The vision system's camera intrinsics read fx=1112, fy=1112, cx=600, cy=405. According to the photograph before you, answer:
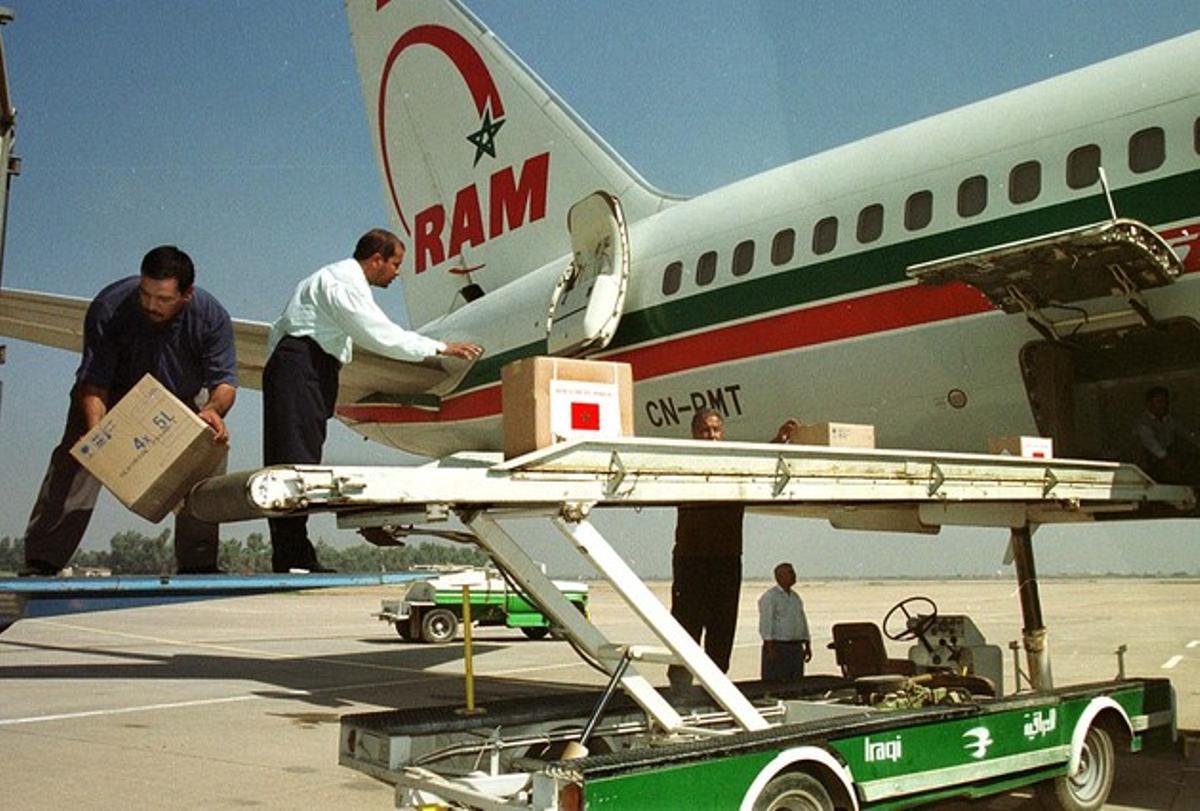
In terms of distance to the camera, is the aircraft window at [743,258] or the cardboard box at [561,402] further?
the aircraft window at [743,258]

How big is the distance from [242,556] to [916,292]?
5.48m

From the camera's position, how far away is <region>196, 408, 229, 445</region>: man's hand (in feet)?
15.3

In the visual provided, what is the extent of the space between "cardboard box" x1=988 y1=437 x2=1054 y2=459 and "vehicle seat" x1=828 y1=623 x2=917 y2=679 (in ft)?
7.98

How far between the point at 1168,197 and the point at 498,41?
1134cm

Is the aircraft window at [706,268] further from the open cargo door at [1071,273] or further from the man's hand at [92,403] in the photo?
the man's hand at [92,403]

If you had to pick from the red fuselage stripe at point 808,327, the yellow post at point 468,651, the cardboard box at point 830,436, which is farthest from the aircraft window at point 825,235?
the yellow post at point 468,651

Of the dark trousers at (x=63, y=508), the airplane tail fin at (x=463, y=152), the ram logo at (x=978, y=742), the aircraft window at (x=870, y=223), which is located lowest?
the ram logo at (x=978, y=742)

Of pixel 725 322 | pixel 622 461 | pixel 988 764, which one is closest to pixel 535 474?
pixel 622 461

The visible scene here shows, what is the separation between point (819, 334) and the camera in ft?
30.4

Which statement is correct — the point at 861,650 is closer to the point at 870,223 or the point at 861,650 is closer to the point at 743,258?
the point at 870,223

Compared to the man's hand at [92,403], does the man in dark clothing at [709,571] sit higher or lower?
lower

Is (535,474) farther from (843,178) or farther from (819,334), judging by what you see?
(843,178)

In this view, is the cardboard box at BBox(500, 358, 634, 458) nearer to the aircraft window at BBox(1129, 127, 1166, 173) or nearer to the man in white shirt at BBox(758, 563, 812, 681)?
the aircraft window at BBox(1129, 127, 1166, 173)

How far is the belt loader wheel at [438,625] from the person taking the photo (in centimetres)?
2325
